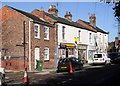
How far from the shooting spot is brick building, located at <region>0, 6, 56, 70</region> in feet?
119

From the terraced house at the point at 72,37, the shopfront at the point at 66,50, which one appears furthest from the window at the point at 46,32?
the shopfront at the point at 66,50

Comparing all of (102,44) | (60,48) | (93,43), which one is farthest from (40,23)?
(102,44)

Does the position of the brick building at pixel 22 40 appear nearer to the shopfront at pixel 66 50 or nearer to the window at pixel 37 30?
the window at pixel 37 30

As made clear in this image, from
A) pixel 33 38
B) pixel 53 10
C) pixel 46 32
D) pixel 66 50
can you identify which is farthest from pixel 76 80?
pixel 53 10

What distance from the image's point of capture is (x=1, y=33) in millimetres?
38625

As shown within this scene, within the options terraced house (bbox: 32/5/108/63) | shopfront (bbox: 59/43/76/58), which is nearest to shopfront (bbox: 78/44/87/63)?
terraced house (bbox: 32/5/108/63)

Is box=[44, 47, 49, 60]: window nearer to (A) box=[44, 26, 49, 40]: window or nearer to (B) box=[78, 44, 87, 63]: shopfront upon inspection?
(A) box=[44, 26, 49, 40]: window

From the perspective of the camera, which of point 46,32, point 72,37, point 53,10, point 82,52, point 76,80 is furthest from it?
point 82,52

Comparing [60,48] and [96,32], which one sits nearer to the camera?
[60,48]

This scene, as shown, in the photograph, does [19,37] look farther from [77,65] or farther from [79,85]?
[79,85]

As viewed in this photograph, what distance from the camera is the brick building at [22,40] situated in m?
36.2

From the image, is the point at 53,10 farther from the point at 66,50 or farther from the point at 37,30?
the point at 37,30

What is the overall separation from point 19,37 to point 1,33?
296cm

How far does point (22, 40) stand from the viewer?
121 feet
